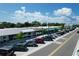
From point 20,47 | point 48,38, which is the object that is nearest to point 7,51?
point 20,47

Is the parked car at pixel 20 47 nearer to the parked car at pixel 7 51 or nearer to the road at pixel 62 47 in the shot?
the parked car at pixel 7 51

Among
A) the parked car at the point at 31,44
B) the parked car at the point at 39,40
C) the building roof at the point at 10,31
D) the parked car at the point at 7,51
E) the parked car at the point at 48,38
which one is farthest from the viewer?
the parked car at the point at 48,38

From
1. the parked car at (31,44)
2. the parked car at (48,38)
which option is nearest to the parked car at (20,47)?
the parked car at (31,44)

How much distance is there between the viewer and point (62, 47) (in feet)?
21.3

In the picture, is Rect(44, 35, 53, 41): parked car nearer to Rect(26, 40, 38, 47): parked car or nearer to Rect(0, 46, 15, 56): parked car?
Rect(26, 40, 38, 47): parked car

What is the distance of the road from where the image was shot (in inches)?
250

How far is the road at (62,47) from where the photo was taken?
635cm

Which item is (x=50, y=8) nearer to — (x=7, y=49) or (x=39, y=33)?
(x=39, y=33)

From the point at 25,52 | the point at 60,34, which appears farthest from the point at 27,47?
the point at 60,34

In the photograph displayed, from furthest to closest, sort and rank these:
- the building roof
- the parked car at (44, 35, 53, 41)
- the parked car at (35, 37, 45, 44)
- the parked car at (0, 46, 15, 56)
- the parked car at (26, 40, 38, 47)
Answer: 1. the parked car at (44, 35, 53, 41)
2. the parked car at (35, 37, 45, 44)
3. the parked car at (26, 40, 38, 47)
4. the building roof
5. the parked car at (0, 46, 15, 56)

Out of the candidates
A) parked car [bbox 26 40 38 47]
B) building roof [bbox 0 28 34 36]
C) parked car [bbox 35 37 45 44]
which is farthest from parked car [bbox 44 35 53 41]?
building roof [bbox 0 28 34 36]

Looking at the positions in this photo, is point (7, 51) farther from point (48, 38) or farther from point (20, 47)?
point (48, 38)

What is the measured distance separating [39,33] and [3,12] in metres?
1.06

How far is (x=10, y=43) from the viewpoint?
640 centimetres
